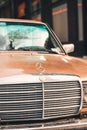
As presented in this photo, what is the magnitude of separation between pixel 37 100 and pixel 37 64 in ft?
2.02

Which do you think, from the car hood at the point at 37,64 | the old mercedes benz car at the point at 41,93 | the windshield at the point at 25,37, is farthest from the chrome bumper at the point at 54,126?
the windshield at the point at 25,37

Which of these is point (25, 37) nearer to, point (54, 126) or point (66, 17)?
point (54, 126)

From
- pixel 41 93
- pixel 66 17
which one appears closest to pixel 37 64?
pixel 41 93

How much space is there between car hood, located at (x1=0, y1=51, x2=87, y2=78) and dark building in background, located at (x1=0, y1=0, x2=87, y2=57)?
39.5ft

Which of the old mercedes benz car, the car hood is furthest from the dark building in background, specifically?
the old mercedes benz car

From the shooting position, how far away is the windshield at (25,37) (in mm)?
6762

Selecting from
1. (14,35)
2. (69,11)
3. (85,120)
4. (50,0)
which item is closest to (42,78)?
(85,120)

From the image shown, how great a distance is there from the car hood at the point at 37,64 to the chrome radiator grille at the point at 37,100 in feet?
0.62

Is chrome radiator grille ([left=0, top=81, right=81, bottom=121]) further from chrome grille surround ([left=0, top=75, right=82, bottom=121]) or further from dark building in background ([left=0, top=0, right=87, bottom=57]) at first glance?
dark building in background ([left=0, top=0, right=87, bottom=57])

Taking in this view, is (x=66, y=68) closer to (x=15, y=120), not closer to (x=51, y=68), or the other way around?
(x=51, y=68)

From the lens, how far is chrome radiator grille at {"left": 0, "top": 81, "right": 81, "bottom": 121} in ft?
16.8

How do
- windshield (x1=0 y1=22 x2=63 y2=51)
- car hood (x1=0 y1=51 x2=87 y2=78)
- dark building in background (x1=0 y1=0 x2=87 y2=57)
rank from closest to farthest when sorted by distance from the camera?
car hood (x1=0 y1=51 x2=87 y2=78) → windshield (x1=0 y1=22 x2=63 y2=51) → dark building in background (x1=0 y1=0 x2=87 y2=57)

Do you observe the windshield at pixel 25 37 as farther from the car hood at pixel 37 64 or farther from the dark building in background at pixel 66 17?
the dark building in background at pixel 66 17

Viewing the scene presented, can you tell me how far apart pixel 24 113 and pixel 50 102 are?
307 mm
